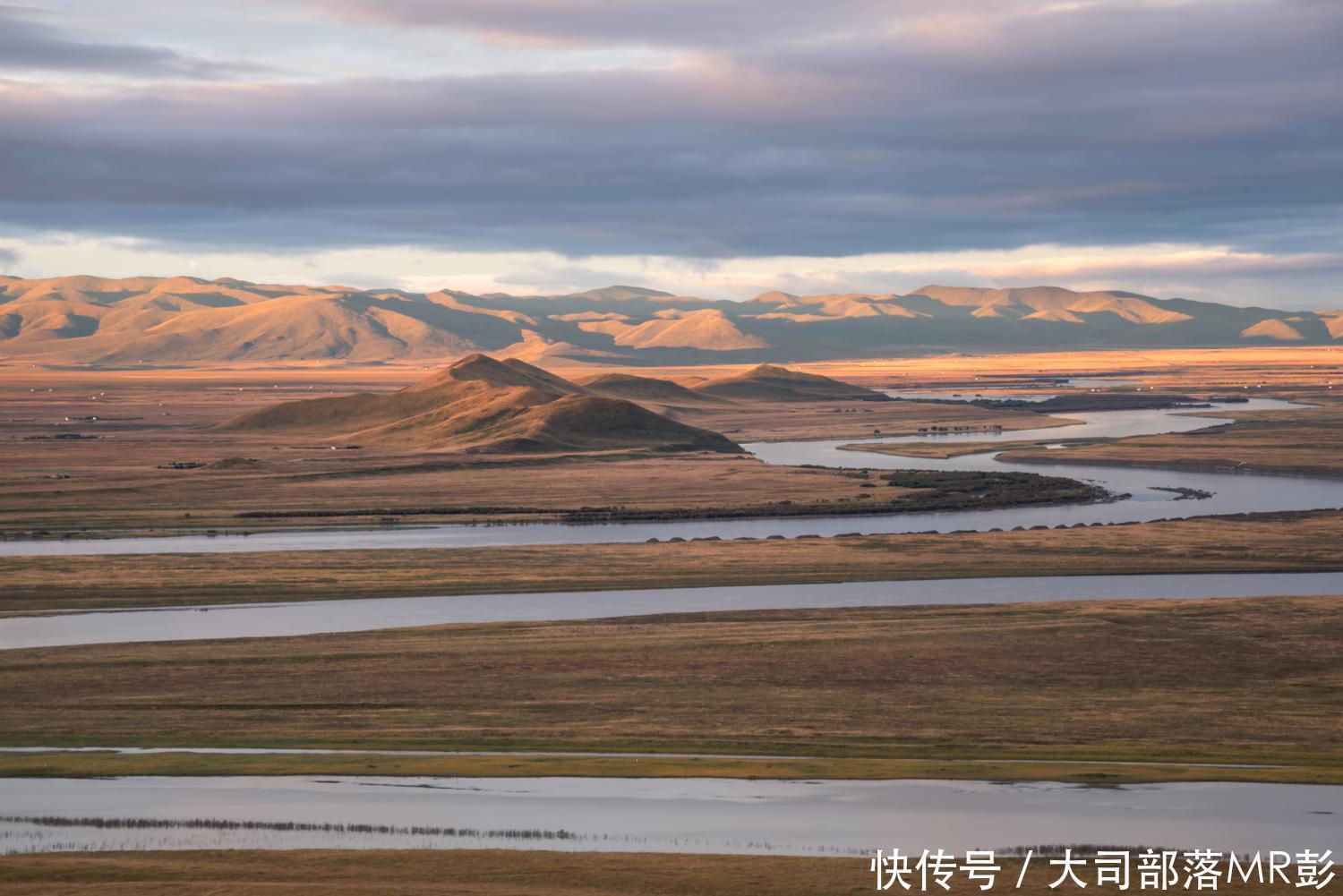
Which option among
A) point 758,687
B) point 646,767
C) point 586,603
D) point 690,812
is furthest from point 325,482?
point 690,812

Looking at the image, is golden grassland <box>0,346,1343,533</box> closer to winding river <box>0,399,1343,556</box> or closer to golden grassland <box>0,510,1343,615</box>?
winding river <box>0,399,1343,556</box>

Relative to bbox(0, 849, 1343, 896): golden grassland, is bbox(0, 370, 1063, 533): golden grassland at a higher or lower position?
lower

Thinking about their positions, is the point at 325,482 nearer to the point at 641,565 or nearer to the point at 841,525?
the point at 841,525

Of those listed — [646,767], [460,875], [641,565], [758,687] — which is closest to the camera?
[460,875]

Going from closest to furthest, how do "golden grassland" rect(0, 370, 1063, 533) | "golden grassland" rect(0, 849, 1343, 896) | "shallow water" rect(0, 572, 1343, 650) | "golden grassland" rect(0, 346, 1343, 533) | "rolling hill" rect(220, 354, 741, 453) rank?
"golden grassland" rect(0, 849, 1343, 896)
"shallow water" rect(0, 572, 1343, 650)
"golden grassland" rect(0, 370, 1063, 533)
"golden grassland" rect(0, 346, 1343, 533)
"rolling hill" rect(220, 354, 741, 453)

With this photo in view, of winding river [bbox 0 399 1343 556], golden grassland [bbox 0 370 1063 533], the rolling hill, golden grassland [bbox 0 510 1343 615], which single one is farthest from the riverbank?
the rolling hill

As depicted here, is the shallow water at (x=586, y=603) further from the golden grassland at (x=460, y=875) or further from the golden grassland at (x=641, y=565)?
the golden grassland at (x=460, y=875)

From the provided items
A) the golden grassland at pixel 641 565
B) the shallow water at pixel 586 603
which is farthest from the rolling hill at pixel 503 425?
the shallow water at pixel 586 603

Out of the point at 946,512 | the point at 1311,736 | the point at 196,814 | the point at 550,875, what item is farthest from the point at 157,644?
the point at 946,512

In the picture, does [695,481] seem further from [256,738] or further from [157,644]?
[256,738]
